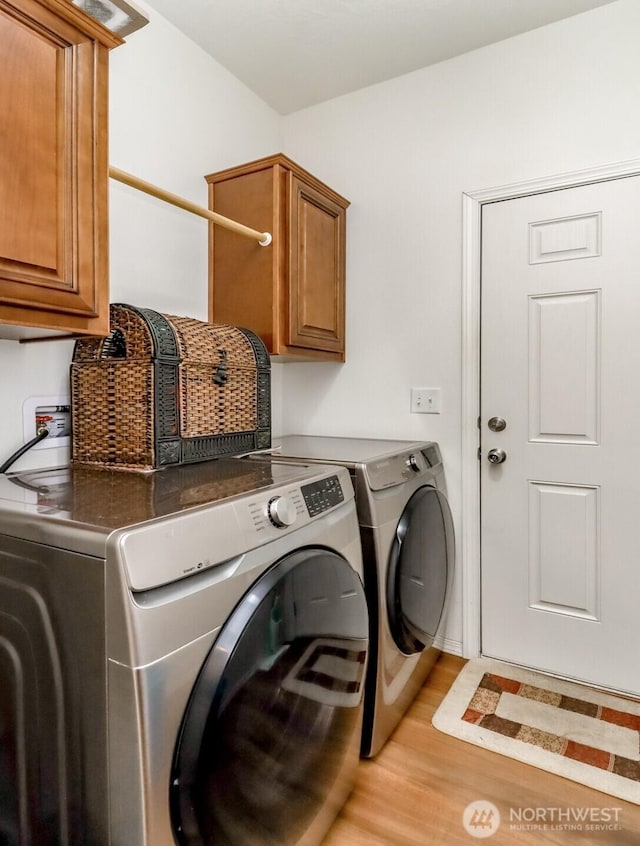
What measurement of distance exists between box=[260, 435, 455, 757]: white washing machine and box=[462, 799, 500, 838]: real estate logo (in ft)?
0.98

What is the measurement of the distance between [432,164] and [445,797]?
7.60ft

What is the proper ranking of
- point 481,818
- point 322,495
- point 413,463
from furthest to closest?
point 413,463, point 481,818, point 322,495

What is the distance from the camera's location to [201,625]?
32.2 inches

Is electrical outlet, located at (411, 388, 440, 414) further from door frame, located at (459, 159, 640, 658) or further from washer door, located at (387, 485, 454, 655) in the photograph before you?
washer door, located at (387, 485, 454, 655)

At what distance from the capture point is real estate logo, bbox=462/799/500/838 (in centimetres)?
127

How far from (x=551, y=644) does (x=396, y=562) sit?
0.95 m

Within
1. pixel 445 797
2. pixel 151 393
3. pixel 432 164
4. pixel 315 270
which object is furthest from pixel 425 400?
pixel 445 797

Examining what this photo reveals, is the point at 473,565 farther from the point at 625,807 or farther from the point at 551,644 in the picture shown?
the point at 625,807

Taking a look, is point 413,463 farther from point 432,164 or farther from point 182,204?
point 432,164

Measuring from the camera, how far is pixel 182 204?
156cm

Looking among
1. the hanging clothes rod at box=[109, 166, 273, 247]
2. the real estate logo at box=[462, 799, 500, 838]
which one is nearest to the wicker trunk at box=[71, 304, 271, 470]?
the hanging clothes rod at box=[109, 166, 273, 247]

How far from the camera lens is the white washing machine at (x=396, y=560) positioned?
1441 mm

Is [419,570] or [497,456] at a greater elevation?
[497,456]

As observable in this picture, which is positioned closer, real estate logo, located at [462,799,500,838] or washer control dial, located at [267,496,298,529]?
washer control dial, located at [267,496,298,529]
